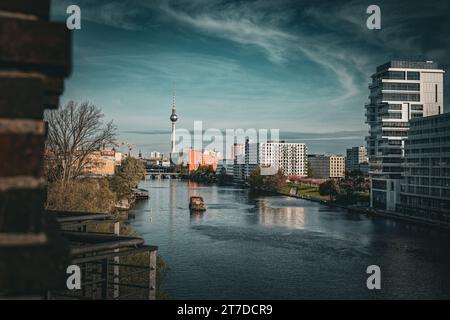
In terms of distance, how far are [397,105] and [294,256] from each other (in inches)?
2771

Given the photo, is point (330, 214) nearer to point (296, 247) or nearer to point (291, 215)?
point (291, 215)

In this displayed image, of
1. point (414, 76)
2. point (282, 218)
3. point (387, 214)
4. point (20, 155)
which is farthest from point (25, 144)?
point (414, 76)

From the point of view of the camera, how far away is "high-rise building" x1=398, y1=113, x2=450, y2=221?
80375mm

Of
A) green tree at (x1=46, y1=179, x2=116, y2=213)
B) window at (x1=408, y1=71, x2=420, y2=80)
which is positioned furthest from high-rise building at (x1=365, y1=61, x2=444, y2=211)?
green tree at (x1=46, y1=179, x2=116, y2=213)

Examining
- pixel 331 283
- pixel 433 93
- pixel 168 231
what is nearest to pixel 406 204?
pixel 433 93

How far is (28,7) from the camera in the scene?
2.44 metres

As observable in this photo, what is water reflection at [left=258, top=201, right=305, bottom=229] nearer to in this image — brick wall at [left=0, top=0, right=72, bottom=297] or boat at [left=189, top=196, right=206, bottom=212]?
boat at [left=189, top=196, right=206, bottom=212]

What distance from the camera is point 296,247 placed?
57.4 m

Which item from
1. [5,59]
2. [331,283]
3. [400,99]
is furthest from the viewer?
[400,99]

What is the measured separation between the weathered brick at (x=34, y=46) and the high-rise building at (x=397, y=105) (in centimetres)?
10858

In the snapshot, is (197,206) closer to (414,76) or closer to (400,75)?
(400,75)

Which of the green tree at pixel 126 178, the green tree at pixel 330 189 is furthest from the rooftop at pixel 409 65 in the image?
the green tree at pixel 126 178
